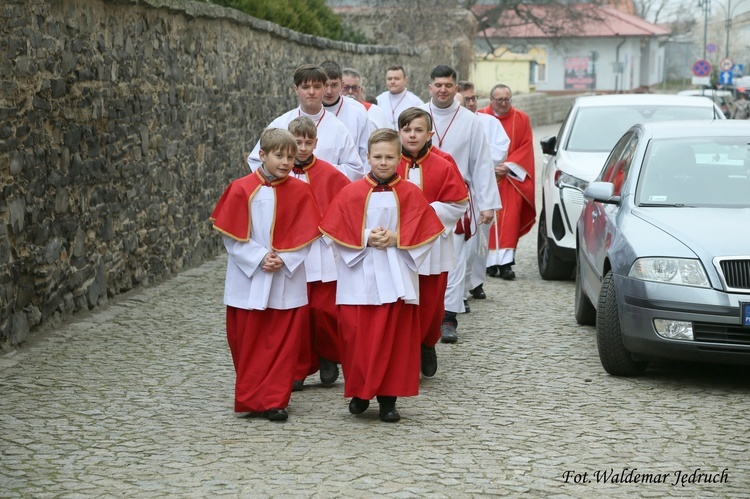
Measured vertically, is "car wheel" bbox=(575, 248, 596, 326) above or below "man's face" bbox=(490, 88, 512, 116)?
below

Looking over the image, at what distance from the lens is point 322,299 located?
7.50m

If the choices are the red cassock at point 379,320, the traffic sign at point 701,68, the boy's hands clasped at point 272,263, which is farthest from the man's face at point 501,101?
the traffic sign at point 701,68

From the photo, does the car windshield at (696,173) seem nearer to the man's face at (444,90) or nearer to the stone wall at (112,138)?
the man's face at (444,90)

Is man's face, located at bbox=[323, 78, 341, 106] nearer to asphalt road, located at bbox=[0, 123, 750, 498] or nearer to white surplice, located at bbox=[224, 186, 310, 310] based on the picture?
asphalt road, located at bbox=[0, 123, 750, 498]

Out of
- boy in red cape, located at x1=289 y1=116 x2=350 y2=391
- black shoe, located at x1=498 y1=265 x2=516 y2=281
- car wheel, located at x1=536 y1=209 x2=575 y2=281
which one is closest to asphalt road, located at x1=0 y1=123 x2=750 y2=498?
boy in red cape, located at x1=289 y1=116 x2=350 y2=391

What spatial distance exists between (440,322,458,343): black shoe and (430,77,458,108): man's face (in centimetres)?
171

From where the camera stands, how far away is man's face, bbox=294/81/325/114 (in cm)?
831

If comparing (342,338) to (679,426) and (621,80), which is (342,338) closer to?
(679,426)

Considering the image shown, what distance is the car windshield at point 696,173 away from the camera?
823 cm

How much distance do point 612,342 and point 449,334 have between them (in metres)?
1.65

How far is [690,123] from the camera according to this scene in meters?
9.11

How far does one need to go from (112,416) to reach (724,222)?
3791mm

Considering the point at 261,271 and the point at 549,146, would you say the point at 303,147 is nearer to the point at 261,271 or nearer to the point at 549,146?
the point at 261,271

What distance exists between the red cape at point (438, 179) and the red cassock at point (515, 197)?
15.4ft
